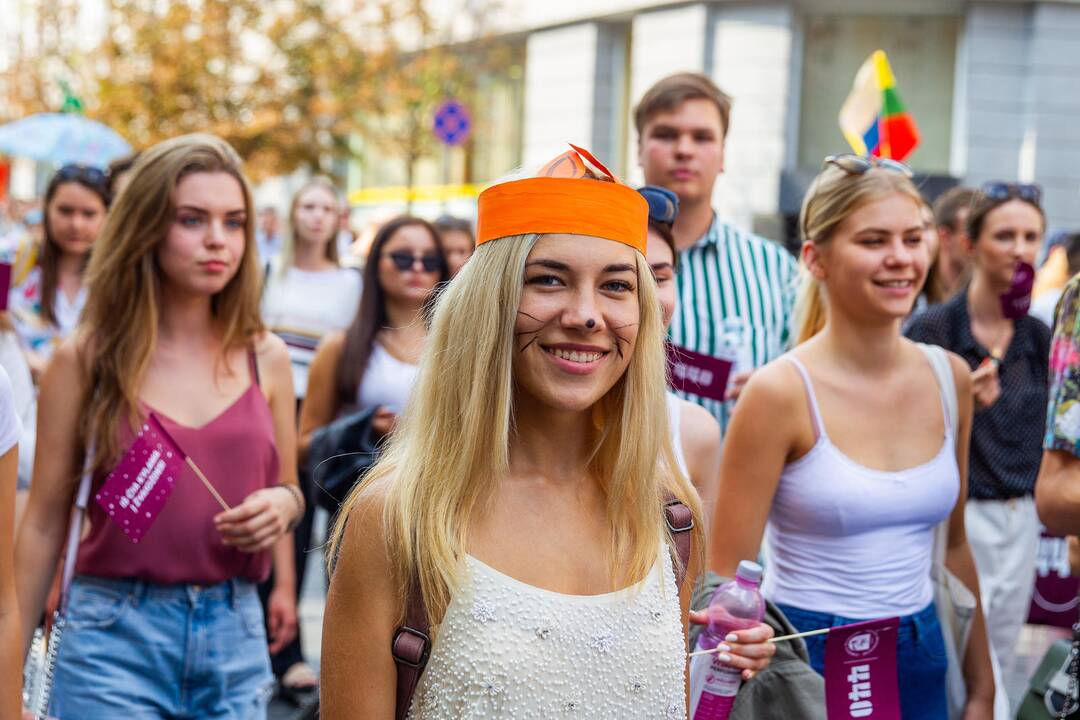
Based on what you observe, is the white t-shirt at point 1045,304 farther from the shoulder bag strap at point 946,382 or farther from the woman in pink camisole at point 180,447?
the woman in pink camisole at point 180,447

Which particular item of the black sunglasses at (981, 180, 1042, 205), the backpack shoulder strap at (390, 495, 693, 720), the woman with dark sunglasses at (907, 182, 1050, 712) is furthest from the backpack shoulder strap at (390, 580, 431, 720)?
the black sunglasses at (981, 180, 1042, 205)

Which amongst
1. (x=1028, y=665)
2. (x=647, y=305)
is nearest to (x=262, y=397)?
(x=647, y=305)

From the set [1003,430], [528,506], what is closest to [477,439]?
[528,506]

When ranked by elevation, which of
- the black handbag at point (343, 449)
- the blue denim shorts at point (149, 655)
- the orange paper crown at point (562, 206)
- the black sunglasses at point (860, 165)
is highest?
the black sunglasses at point (860, 165)

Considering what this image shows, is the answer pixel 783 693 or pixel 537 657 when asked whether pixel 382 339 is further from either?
pixel 537 657

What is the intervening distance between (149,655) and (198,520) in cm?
38

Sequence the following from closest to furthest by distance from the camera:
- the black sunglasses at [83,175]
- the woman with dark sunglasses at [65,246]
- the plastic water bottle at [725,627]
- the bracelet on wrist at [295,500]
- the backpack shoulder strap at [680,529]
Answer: the backpack shoulder strap at [680,529], the plastic water bottle at [725,627], the bracelet on wrist at [295,500], the woman with dark sunglasses at [65,246], the black sunglasses at [83,175]

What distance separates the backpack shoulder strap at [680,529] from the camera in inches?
107

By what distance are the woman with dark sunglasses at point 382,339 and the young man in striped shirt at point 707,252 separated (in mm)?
1238

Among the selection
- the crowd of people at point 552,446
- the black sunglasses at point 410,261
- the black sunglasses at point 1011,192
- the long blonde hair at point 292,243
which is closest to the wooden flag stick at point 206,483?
the crowd of people at point 552,446

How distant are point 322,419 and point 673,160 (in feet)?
6.29

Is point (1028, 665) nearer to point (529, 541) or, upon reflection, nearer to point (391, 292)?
point (391, 292)

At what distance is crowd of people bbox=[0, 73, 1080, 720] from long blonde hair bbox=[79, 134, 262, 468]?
0.03 ft

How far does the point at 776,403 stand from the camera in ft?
12.1
